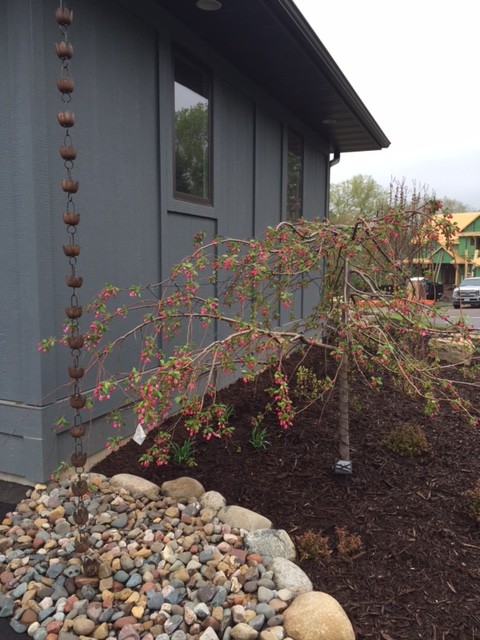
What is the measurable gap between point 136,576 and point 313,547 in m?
0.92

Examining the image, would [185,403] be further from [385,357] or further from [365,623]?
[365,623]

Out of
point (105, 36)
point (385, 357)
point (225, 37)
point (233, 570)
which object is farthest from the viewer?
point (225, 37)

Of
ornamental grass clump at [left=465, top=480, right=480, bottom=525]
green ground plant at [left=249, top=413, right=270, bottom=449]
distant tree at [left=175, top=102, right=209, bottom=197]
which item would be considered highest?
distant tree at [left=175, top=102, right=209, bottom=197]

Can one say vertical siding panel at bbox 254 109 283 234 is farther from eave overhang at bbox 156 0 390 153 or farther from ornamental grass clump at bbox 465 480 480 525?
ornamental grass clump at bbox 465 480 480 525

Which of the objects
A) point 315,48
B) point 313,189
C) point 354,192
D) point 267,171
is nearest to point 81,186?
point 315,48

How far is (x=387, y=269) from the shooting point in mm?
3721

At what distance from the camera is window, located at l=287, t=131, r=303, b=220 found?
8016mm

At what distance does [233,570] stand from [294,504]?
0.74m

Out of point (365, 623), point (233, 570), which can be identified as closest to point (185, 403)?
point (233, 570)

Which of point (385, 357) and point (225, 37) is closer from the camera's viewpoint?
point (385, 357)

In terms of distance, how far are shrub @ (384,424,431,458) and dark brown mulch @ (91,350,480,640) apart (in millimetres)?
60

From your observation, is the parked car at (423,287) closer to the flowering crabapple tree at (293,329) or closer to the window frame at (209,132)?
the flowering crabapple tree at (293,329)

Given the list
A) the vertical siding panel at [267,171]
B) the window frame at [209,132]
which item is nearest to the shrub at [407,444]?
the window frame at [209,132]

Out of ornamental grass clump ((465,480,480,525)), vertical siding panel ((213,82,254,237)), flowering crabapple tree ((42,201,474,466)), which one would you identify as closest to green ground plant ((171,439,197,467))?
flowering crabapple tree ((42,201,474,466))
